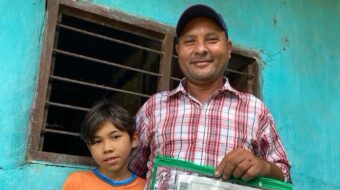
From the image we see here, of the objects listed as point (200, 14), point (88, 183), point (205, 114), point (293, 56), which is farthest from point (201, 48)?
point (293, 56)

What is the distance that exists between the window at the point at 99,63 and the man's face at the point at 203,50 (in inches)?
20.5

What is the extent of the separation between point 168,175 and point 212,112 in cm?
41

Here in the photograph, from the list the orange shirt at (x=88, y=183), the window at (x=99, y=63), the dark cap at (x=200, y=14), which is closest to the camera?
the orange shirt at (x=88, y=183)

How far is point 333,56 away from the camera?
2.94m

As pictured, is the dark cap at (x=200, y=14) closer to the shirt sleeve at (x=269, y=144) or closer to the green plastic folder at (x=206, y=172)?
the shirt sleeve at (x=269, y=144)

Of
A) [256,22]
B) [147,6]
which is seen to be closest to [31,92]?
[147,6]

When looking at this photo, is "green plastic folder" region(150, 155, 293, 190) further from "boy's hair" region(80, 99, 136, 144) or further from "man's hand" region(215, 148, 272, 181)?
"boy's hair" region(80, 99, 136, 144)

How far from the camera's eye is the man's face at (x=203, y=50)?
66.9 inches

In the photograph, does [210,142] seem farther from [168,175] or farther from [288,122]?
[288,122]

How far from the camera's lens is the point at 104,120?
1.66m

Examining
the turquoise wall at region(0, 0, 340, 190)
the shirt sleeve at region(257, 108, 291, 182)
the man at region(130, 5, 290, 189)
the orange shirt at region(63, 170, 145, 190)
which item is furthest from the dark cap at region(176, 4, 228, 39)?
the orange shirt at region(63, 170, 145, 190)

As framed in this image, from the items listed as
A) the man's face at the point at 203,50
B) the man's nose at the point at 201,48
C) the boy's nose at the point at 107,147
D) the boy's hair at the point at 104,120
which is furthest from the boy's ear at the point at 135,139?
the man's nose at the point at 201,48

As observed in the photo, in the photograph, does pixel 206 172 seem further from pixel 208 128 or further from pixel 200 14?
pixel 200 14

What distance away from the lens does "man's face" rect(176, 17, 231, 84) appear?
1.70 m
